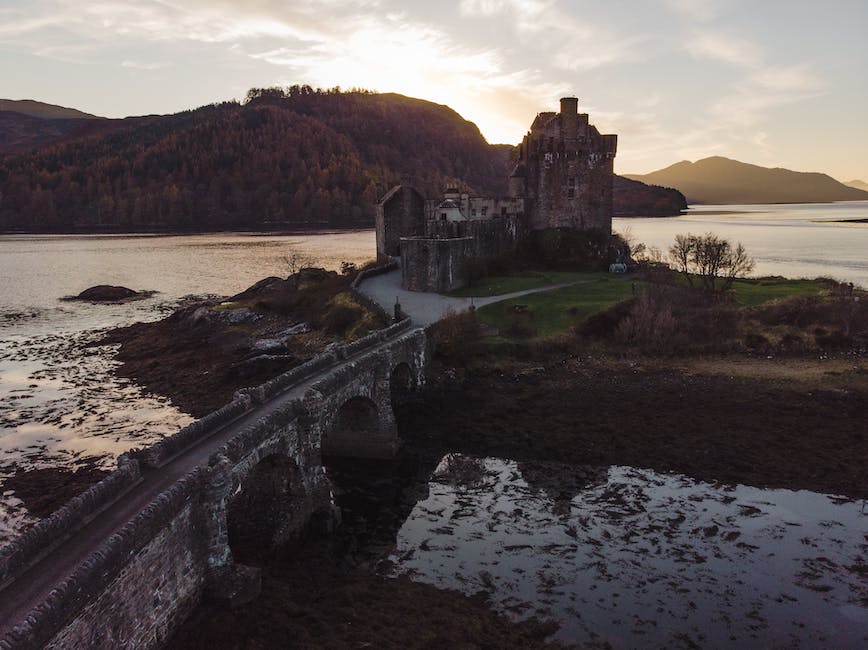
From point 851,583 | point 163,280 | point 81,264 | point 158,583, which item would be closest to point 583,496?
point 851,583

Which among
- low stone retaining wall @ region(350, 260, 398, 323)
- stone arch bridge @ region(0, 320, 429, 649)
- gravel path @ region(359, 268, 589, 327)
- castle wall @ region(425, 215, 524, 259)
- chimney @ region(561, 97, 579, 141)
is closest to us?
stone arch bridge @ region(0, 320, 429, 649)

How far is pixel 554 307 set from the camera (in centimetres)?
3969

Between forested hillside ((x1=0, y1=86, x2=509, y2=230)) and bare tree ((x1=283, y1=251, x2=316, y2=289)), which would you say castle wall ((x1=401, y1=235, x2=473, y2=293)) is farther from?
forested hillside ((x1=0, y1=86, x2=509, y2=230))

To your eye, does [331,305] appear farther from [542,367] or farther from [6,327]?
[6,327]

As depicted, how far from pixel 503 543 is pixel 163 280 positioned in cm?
7300

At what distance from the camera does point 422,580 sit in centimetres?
1641

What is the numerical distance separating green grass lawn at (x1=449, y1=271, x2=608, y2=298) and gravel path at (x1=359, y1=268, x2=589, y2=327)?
0.79 m

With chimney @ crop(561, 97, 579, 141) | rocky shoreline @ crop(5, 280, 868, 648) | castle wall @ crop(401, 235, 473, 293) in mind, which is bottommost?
rocky shoreline @ crop(5, 280, 868, 648)

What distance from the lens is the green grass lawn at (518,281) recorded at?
43469mm

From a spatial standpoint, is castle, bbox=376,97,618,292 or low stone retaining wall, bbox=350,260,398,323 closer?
low stone retaining wall, bbox=350,260,398,323

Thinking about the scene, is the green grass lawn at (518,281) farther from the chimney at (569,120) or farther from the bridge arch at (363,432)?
the bridge arch at (363,432)

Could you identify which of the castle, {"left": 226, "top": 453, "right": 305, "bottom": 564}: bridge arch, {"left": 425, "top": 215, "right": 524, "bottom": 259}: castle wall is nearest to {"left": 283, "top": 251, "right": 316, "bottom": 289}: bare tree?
the castle

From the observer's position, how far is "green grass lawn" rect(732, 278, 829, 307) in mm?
43375

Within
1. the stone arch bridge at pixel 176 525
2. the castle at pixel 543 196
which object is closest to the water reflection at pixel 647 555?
the stone arch bridge at pixel 176 525
